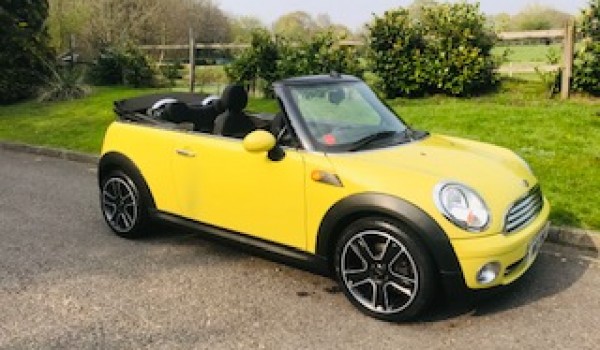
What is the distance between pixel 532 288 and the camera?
4.20 meters

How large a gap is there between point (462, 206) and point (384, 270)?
61cm

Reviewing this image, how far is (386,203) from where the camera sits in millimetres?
3619

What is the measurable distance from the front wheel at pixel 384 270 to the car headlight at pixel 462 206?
261mm

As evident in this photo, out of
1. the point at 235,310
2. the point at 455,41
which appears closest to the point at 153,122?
the point at 235,310

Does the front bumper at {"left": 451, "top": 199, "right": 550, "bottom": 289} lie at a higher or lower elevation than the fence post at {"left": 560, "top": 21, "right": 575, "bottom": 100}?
lower

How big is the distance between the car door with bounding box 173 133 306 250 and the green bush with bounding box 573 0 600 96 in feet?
27.0

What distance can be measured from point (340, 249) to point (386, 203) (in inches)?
18.6

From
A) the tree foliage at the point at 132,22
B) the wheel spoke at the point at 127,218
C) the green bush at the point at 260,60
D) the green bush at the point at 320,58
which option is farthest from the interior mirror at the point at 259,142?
the tree foliage at the point at 132,22

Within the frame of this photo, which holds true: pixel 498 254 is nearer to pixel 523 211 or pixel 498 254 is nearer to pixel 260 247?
pixel 523 211

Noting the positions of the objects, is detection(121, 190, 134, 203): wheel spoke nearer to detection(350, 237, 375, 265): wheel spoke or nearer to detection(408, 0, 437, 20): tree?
detection(350, 237, 375, 265): wheel spoke

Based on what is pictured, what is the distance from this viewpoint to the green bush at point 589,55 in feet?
34.2

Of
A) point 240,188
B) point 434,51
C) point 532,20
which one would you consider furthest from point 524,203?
point 532,20

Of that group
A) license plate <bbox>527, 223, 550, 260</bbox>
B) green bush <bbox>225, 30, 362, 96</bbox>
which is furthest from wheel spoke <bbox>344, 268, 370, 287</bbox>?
green bush <bbox>225, 30, 362, 96</bbox>

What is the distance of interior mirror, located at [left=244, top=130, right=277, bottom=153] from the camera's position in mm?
4074
